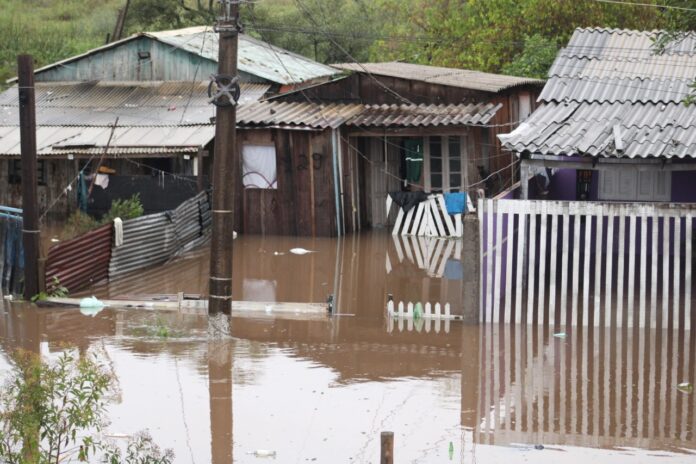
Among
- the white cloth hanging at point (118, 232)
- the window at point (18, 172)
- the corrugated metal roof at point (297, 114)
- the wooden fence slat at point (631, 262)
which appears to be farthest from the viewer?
the window at point (18, 172)

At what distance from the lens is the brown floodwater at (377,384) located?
31.9 feet

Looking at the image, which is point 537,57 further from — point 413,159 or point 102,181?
point 102,181

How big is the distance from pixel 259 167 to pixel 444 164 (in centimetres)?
418

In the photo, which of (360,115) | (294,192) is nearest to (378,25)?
(360,115)

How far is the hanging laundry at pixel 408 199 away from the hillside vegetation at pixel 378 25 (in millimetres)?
3626

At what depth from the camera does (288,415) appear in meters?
10.5

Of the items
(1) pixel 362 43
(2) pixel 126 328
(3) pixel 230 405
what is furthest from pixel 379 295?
(1) pixel 362 43

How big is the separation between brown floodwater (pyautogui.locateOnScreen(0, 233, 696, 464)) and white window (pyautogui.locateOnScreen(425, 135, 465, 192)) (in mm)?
7126

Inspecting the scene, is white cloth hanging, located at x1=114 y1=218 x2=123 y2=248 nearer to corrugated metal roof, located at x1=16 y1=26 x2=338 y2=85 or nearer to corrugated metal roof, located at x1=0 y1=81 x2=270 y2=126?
corrugated metal roof, located at x1=0 y1=81 x2=270 y2=126

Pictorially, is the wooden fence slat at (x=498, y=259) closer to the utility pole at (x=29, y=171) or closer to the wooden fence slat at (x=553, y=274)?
the wooden fence slat at (x=553, y=274)

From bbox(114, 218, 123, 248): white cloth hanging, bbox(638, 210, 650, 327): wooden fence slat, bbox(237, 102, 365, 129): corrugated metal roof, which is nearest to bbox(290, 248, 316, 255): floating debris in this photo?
bbox(237, 102, 365, 129): corrugated metal roof

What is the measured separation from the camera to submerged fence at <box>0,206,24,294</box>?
15.9 meters

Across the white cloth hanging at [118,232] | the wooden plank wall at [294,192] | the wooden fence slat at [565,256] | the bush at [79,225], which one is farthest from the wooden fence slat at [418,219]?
the wooden fence slat at [565,256]

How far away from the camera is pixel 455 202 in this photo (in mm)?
22859
